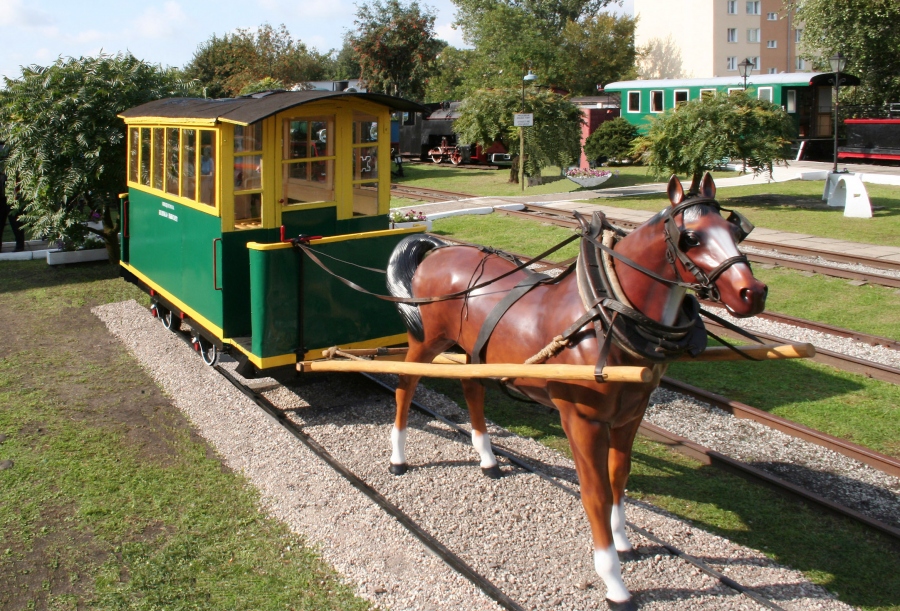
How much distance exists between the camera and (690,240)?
12.3ft

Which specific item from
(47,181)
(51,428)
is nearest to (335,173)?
(51,428)

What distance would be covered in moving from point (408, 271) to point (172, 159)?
358cm

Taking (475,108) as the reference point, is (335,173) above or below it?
below

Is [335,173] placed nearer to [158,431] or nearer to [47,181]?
[158,431]

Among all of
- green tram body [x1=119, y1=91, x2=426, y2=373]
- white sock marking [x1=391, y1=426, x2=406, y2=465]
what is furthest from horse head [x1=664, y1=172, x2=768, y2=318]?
green tram body [x1=119, y1=91, x2=426, y2=373]

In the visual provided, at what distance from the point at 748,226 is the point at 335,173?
4.43 m

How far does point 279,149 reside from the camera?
6.89 m

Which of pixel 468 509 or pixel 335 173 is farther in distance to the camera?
A: pixel 335 173

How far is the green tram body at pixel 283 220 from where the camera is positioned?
6.57 m

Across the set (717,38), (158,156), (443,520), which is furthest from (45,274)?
(717,38)

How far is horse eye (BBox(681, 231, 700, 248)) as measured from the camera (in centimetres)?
373

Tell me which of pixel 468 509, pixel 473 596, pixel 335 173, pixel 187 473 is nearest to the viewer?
pixel 473 596

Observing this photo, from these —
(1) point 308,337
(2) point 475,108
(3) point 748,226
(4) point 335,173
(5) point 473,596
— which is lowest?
(5) point 473,596

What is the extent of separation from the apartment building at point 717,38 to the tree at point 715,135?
1305 inches
